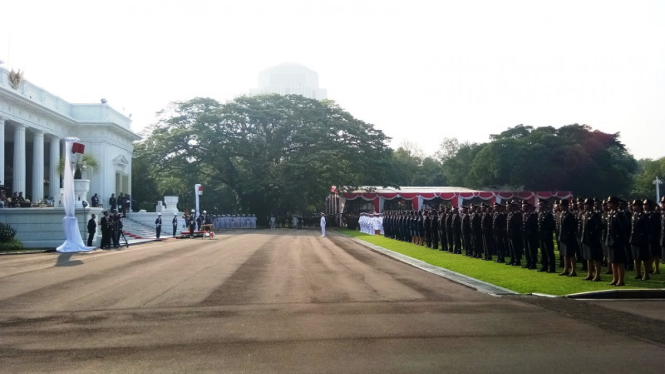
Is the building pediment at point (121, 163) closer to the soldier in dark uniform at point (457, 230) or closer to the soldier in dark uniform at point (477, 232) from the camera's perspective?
the soldier in dark uniform at point (457, 230)

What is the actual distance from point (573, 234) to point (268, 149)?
5079cm

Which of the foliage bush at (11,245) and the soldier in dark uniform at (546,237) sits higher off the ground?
the soldier in dark uniform at (546,237)

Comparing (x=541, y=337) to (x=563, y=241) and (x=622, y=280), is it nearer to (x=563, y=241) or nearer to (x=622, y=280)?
(x=622, y=280)

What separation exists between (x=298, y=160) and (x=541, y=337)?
179 feet

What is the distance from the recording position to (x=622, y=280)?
13680mm

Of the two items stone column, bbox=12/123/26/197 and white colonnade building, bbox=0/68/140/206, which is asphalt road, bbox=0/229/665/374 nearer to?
white colonnade building, bbox=0/68/140/206

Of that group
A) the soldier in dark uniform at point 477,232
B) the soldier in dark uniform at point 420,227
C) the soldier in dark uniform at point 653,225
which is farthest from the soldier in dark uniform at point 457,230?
the soldier in dark uniform at point 653,225

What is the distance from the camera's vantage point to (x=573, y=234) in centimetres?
1577

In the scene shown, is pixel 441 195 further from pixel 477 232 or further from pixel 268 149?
pixel 477 232

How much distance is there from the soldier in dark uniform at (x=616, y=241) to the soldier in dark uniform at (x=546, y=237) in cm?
243

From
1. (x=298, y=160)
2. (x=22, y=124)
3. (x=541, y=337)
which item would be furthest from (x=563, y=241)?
(x=298, y=160)

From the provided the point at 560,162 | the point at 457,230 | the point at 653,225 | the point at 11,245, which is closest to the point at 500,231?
the point at 457,230

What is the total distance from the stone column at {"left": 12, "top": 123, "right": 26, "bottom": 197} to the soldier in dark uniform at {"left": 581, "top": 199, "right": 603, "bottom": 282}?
3704 centimetres

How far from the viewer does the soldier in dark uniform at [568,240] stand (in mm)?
15742
